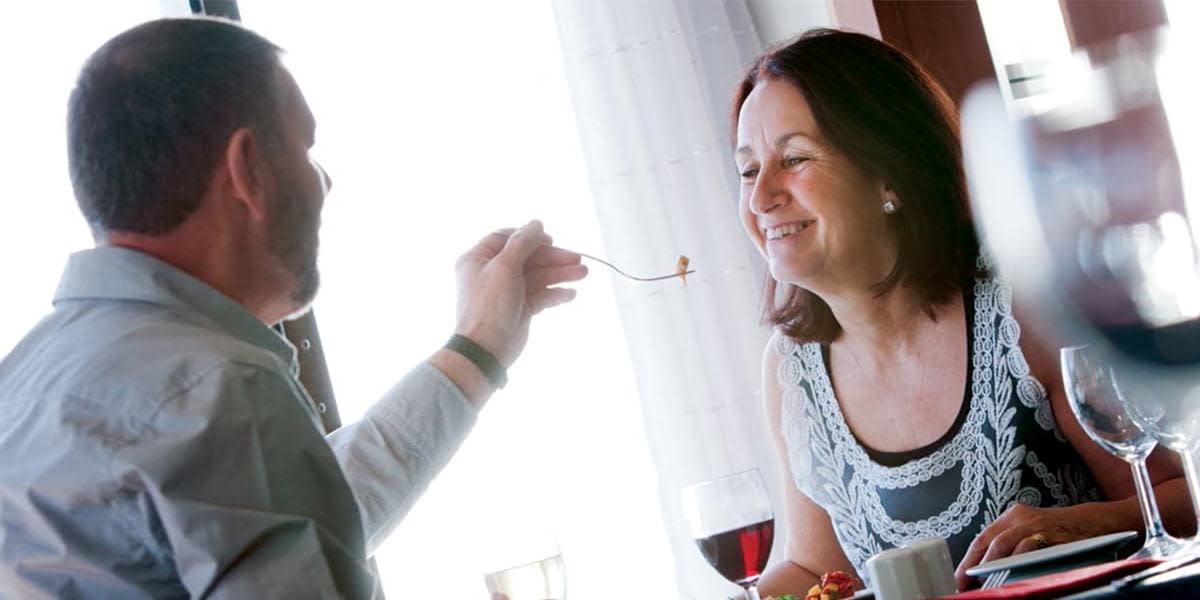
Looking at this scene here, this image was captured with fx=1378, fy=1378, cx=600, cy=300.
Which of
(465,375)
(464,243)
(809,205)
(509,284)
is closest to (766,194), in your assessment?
(809,205)

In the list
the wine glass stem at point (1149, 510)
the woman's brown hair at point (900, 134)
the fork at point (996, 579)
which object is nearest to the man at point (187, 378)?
the fork at point (996, 579)

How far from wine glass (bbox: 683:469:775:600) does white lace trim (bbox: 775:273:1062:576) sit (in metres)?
0.60

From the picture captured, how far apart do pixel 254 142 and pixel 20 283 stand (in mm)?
1779

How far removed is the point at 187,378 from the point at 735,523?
606 millimetres

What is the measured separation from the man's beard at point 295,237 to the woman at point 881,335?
35.9 inches

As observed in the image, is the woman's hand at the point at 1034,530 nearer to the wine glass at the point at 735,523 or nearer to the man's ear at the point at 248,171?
the wine glass at the point at 735,523

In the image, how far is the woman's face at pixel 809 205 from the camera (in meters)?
2.25

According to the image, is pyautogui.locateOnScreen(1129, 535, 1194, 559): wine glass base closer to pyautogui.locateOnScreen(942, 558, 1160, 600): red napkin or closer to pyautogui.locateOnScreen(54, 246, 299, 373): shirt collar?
pyautogui.locateOnScreen(942, 558, 1160, 600): red napkin

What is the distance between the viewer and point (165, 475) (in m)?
1.05

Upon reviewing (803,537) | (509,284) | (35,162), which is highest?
(35,162)

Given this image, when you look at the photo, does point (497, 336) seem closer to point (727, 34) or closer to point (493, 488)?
point (493, 488)

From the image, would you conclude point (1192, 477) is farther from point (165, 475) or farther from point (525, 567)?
point (165, 475)

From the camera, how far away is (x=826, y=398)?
2326 millimetres

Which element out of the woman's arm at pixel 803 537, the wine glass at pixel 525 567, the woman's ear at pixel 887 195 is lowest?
the woman's arm at pixel 803 537
